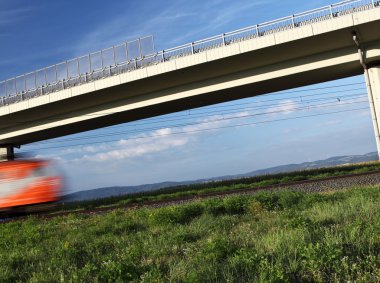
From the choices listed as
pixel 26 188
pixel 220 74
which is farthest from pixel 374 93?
pixel 26 188

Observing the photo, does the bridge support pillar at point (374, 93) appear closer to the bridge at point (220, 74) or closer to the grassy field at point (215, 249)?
the bridge at point (220, 74)

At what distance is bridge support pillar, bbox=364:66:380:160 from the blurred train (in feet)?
66.8

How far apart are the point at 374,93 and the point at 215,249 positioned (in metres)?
24.2

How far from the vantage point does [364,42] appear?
25.8 m

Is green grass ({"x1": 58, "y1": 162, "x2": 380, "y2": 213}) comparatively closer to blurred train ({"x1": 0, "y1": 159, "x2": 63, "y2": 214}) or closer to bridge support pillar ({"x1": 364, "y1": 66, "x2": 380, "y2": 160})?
bridge support pillar ({"x1": 364, "y1": 66, "x2": 380, "y2": 160})

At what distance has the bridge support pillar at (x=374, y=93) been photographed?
26.0 m

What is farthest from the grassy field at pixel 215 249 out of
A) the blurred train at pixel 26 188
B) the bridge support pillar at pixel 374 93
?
the bridge support pillar at pixel 374 93

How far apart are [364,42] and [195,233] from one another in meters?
22.2

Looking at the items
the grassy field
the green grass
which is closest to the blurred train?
the green grass

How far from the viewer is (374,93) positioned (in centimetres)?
2642

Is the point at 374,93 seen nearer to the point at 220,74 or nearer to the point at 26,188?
the point at 220,74

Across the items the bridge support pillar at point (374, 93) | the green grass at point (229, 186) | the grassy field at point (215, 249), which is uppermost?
the bridge support pillar at point (374, 93)

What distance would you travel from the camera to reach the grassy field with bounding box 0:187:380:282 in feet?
15.7

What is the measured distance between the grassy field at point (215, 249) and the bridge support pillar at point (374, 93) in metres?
15.5
